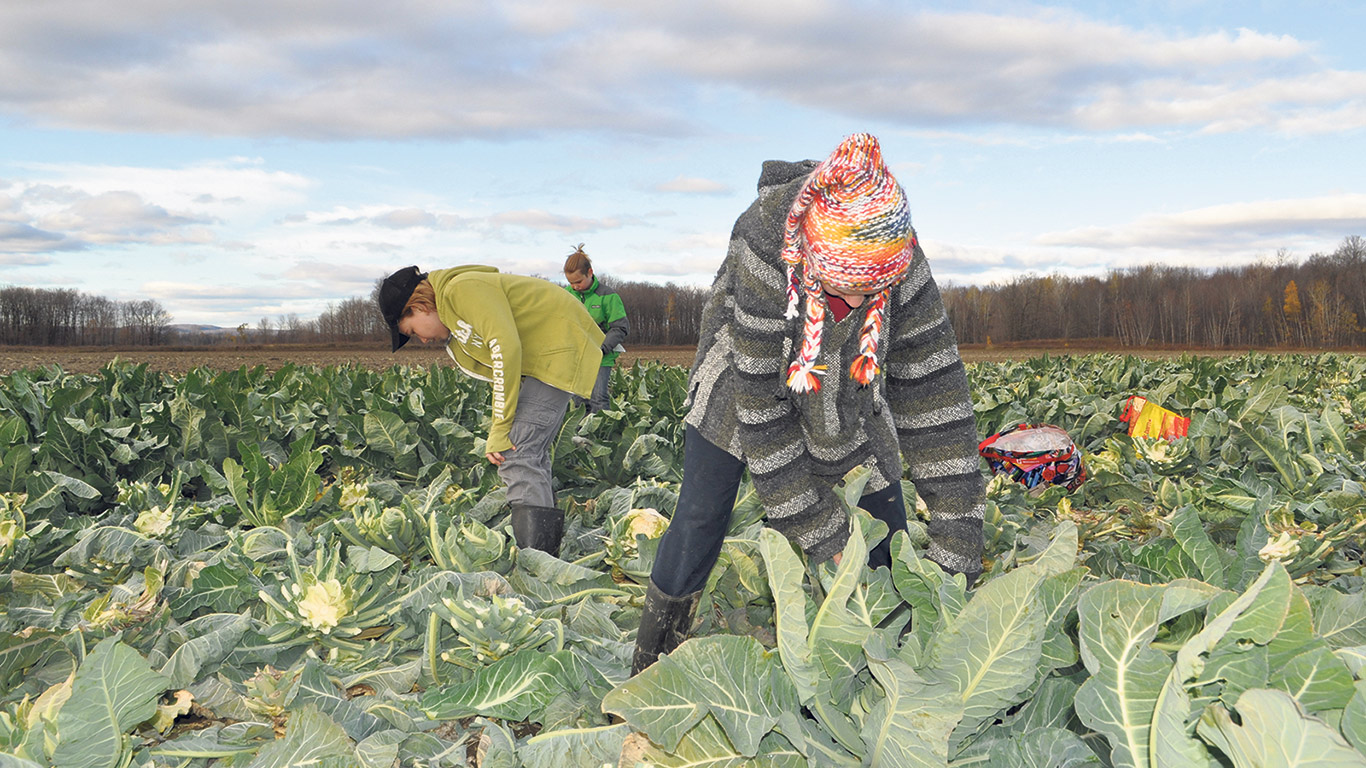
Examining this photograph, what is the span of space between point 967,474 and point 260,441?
15.2ft

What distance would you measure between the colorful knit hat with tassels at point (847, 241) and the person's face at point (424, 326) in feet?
6.95

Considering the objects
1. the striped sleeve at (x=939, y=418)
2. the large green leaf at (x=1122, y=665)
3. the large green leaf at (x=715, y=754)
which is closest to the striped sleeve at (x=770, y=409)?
the striped sleeve at (x=939, y=418)

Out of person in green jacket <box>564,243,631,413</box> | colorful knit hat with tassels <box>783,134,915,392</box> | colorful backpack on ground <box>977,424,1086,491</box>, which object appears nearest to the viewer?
colorful knit hat with tassels <box>783,134,915,392</box>

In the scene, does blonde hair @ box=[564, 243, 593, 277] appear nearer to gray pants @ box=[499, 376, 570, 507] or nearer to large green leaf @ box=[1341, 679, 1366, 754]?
gray pants @ box=[499, 376, 570, 507]

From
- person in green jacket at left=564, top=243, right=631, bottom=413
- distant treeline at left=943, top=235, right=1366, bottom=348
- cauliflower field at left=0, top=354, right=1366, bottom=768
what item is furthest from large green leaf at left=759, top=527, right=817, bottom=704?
distant treeline at left=943, top=235, right=1366, bottom=348

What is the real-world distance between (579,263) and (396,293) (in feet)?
11.0

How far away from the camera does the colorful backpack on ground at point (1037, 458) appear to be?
194 inches

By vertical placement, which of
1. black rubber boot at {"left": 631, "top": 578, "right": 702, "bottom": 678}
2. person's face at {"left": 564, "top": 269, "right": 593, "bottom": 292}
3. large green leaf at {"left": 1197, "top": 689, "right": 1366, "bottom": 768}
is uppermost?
person's face at {"left": 564, "top": 269, "right": 593, "bottom": 292}

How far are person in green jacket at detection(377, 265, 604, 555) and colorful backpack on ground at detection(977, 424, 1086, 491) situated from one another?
8.61 ft

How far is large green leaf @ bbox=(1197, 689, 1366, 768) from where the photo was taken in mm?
1147

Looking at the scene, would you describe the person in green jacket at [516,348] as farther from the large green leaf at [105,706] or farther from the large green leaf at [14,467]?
the large green leaf at [14,467]

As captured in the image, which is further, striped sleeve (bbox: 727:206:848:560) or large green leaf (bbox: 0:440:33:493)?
large green leaf (bbox: 0:440:33:493)

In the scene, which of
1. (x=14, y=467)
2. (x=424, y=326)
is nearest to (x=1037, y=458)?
(x=424, y=326)

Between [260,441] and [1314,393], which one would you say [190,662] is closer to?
[260,441]
